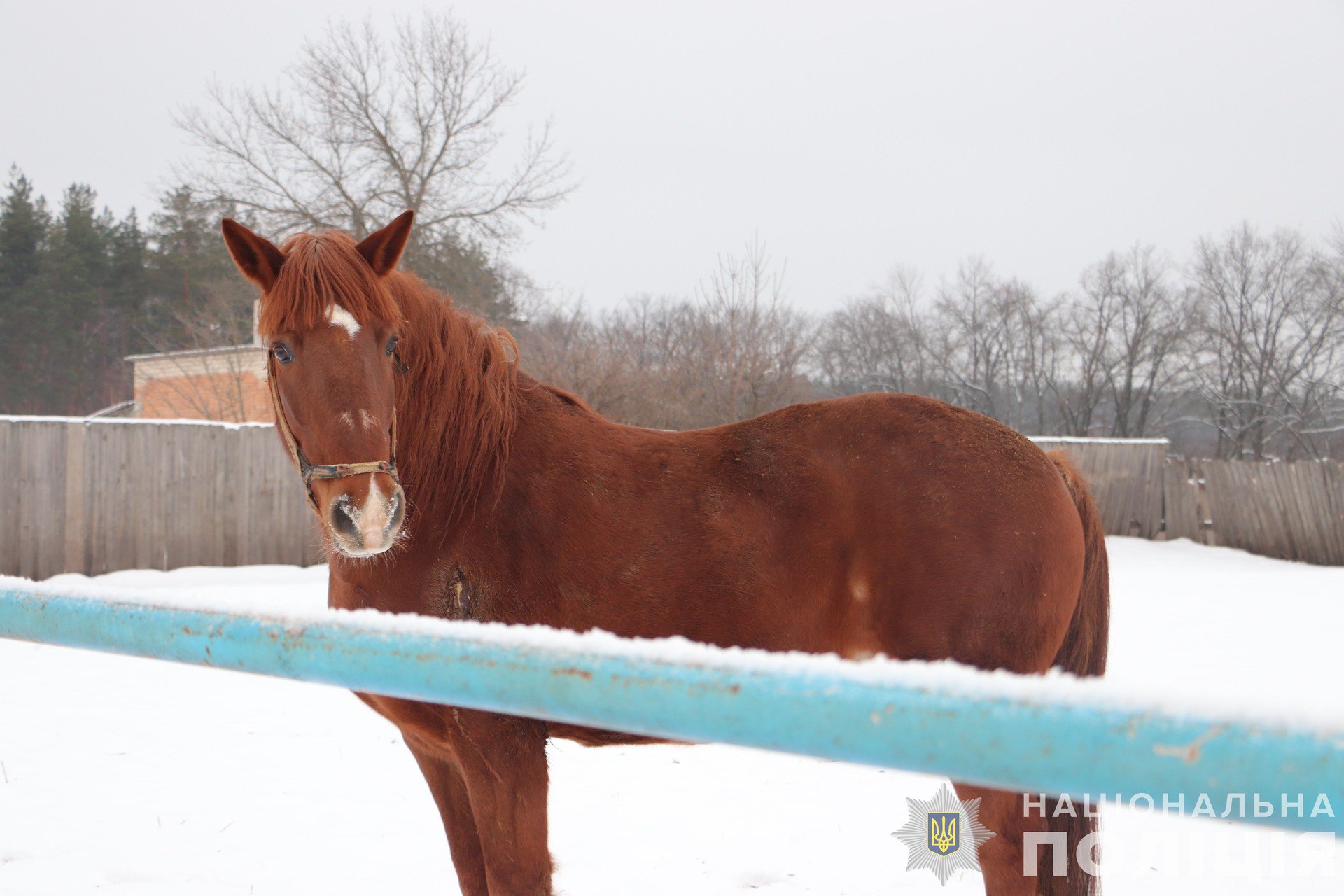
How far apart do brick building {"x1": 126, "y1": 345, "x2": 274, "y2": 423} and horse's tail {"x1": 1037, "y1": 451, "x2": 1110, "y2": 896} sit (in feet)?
64.4

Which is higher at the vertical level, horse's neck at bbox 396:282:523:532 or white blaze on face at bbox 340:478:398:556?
horse's neck at bbox 396:282:523:532

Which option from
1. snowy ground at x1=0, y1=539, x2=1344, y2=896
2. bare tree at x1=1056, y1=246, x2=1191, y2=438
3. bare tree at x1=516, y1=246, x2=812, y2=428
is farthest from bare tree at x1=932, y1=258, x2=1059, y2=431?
snowy ground at x1=0, y1=539, x2=1344, y2=896

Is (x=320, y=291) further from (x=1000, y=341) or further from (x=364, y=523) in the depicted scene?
(x=1000, y=341)

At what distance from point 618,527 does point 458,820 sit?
3.31 ft

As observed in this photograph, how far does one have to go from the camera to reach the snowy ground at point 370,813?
3348 millimetres

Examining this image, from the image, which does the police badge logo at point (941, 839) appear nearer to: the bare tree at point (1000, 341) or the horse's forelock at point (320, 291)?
the horse's forelock at point (320, 291)

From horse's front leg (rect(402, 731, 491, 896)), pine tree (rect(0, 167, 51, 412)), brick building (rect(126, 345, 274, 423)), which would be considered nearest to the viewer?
horse's front leg (rect(402, 731, 491, 896))

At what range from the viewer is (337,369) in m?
2.04

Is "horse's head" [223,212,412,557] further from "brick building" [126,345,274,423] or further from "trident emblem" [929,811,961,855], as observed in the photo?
"brick building" [126,345,274,423]

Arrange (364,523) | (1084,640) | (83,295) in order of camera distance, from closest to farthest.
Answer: (364,523) < (1084,640) < (83,295)

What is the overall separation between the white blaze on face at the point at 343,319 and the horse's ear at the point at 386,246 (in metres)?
0.26

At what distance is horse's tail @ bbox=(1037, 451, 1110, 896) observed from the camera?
2.53 m

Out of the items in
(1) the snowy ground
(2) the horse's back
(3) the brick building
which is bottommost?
(1) the snowy ground

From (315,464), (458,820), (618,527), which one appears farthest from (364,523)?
(458,820)
